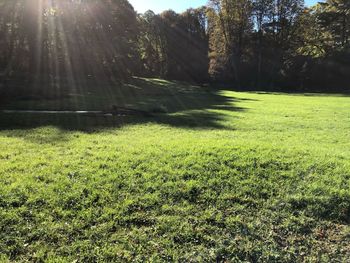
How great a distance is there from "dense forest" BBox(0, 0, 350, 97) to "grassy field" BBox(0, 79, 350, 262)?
8.05 meters

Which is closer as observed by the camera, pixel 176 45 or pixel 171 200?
pixel 171 200

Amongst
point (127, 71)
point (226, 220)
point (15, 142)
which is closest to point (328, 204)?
point (226, 220)

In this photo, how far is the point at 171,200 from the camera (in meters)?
4.62

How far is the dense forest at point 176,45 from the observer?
19797 millimetres

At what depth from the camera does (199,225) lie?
4.14 meters

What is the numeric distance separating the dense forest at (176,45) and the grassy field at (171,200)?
805 centimetres

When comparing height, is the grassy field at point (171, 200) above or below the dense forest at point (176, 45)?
below

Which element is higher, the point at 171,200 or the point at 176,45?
the point at 176,45

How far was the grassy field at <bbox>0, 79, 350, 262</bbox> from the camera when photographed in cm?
373

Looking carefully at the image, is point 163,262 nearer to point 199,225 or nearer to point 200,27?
point 199,225

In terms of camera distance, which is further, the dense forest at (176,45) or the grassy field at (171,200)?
the dense forest at (176,45)

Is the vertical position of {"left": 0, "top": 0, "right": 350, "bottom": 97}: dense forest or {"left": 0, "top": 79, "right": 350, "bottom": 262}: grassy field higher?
{"left": 0, "top": 0, "right": 350, "bottom": 97}: dense forest

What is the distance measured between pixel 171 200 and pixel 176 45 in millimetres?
48995

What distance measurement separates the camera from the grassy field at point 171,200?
3732mm
